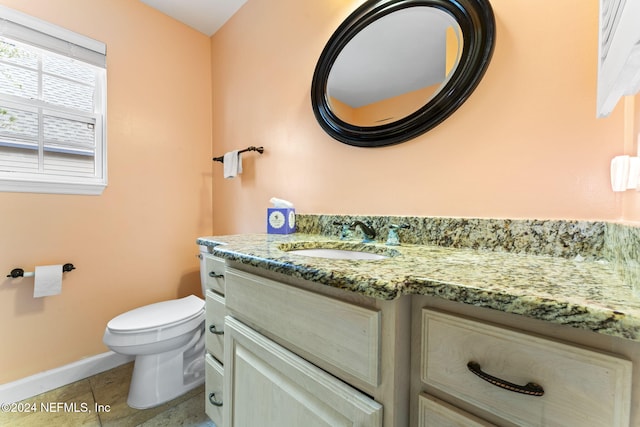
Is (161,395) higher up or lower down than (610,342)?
lower down

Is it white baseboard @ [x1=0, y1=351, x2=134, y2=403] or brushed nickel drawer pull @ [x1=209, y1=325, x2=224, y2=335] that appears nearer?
brushed nickel drawer pull @ [x1=209, y1=325, x2=224, y2=335]

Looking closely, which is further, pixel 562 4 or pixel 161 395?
pixel 161 395

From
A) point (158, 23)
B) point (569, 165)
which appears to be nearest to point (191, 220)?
point (158, 23)

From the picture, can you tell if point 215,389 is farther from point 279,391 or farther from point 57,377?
point 57,377

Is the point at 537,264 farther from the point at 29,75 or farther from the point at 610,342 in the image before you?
the point at 29,75

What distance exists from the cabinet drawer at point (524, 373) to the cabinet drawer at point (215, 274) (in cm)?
82

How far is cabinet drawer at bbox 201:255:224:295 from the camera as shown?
1025mm

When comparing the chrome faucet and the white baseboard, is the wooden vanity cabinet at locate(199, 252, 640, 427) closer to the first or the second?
the chrome faucet

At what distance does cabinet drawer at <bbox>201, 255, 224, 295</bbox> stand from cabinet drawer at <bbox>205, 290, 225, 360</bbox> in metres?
0.03

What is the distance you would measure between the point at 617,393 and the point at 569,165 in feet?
2.13

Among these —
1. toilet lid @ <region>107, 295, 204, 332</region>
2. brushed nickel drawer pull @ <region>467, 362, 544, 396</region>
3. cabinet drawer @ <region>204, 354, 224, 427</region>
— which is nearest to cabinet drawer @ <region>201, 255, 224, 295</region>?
cabinet drawer @ <region>204, 354, 224, 427</region>

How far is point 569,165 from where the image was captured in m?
0.72

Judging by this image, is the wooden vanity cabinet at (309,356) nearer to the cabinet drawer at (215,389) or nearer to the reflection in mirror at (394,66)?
the cabinet drawer at (215,389)

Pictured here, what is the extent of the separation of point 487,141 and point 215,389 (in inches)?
55.0
